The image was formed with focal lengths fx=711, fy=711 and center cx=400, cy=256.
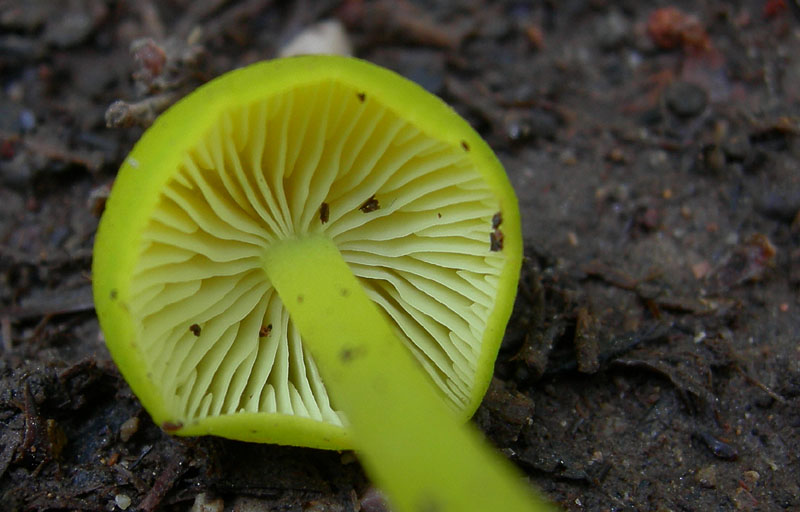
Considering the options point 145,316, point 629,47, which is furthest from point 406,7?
point 145,316

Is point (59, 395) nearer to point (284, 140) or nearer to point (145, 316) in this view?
point (145, 316)

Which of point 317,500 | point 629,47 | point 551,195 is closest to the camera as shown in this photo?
point 317,500

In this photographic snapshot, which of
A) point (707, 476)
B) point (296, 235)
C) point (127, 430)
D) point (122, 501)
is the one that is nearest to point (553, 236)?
point (707, 476)

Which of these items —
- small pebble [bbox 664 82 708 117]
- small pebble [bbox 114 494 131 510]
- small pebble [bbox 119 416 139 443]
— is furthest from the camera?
small pebble [bbox 664 82 708 117]

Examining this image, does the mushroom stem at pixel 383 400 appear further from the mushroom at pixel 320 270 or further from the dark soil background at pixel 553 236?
the dark soil background at pixel 553 236

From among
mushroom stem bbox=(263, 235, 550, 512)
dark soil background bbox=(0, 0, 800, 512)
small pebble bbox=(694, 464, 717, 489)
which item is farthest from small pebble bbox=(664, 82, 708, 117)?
mushroom stem bbox=(263, 235, 550, 512)

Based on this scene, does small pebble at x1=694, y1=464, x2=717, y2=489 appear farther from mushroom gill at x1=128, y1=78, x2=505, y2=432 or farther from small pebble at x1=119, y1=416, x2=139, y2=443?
small pebble at x1=119, y1=416, x2=139, y2=443
